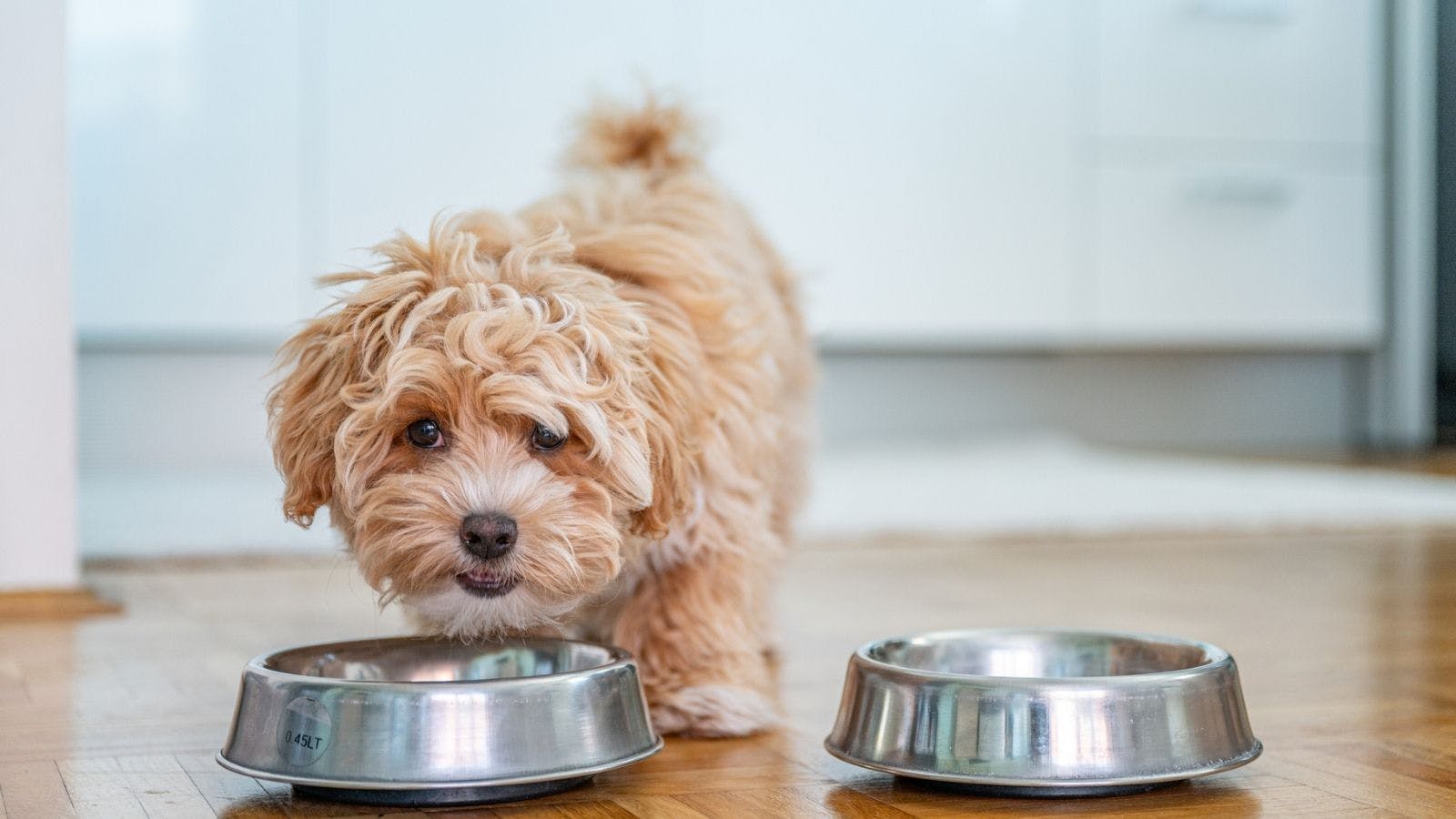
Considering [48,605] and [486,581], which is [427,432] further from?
[48,605]

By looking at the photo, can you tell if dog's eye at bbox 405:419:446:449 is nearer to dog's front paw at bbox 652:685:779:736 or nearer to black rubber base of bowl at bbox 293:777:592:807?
black rubber base of bowl at bbox 293:777:592:807

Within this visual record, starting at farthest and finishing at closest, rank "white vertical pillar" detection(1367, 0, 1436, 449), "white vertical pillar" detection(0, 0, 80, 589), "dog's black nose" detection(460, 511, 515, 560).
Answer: "white vertical pillar" detection(1367, 0, 1436, 449) → "white vertical pillar" detection(0, 0, 80, 589) → "dog's black nose" detection(460, 511, 515, 560)

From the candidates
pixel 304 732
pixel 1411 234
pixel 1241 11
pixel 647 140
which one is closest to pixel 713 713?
pixel 304 732

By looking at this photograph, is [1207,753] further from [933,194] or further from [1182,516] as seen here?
[933,194]

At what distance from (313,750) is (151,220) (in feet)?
10.1

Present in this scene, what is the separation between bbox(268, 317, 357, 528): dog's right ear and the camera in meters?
1.46

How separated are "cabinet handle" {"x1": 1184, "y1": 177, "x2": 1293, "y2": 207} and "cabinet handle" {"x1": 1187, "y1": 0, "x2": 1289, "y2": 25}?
45cm

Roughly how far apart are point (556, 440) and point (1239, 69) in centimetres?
403

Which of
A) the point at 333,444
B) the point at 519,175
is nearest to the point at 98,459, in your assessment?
the point at 519,175

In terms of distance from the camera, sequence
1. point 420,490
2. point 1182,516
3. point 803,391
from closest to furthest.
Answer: point 420,490, point 803,391, point 1182,516

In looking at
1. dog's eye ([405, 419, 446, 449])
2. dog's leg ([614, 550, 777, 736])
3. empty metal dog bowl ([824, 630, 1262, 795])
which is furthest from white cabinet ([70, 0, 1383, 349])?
empty metal dog bowl ([824, 630, 1262, 795])

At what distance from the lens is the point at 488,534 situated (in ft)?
4.51

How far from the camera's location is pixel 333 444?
1.44m

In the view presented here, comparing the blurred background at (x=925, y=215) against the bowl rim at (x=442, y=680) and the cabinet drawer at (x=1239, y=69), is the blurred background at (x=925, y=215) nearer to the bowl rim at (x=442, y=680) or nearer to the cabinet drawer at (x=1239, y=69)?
the cabinet drawer at (x=1239, y=69)
